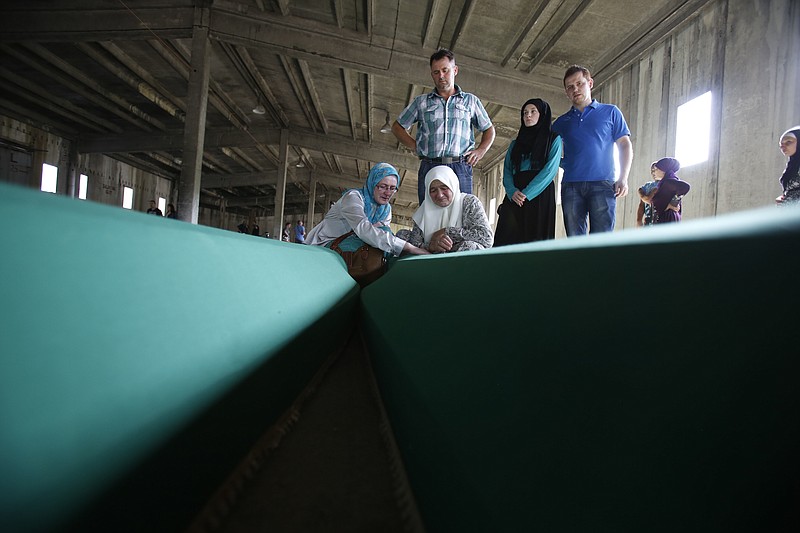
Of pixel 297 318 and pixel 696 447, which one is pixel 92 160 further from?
pixel 696 447

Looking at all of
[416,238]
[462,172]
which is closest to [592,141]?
[462,172]

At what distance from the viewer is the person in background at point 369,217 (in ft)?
7.37

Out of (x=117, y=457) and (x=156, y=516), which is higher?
(x=117, y=457)

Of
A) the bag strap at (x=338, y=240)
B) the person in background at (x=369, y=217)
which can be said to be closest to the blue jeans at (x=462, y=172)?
the person in background at (x=369, y=217)

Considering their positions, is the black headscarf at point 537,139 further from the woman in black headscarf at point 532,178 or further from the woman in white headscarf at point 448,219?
the woman in white headscarf at point 448,219

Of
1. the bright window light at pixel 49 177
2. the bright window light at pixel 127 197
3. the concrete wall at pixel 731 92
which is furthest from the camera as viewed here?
the bright window light at pixel 127 197

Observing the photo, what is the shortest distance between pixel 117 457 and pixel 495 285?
1.60 ft

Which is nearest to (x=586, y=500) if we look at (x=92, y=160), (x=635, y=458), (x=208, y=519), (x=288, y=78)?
(x=635, y=458)

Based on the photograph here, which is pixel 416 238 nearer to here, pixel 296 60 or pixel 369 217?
pixel 369 217

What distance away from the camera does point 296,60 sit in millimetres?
6906

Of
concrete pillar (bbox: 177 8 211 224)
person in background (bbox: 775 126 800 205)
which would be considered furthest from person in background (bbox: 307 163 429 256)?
concrete pillar (bbox: 177 8 211 224)

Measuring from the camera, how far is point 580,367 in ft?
1.12

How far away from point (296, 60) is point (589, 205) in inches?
253

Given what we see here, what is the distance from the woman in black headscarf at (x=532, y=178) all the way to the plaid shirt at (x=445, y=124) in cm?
31
